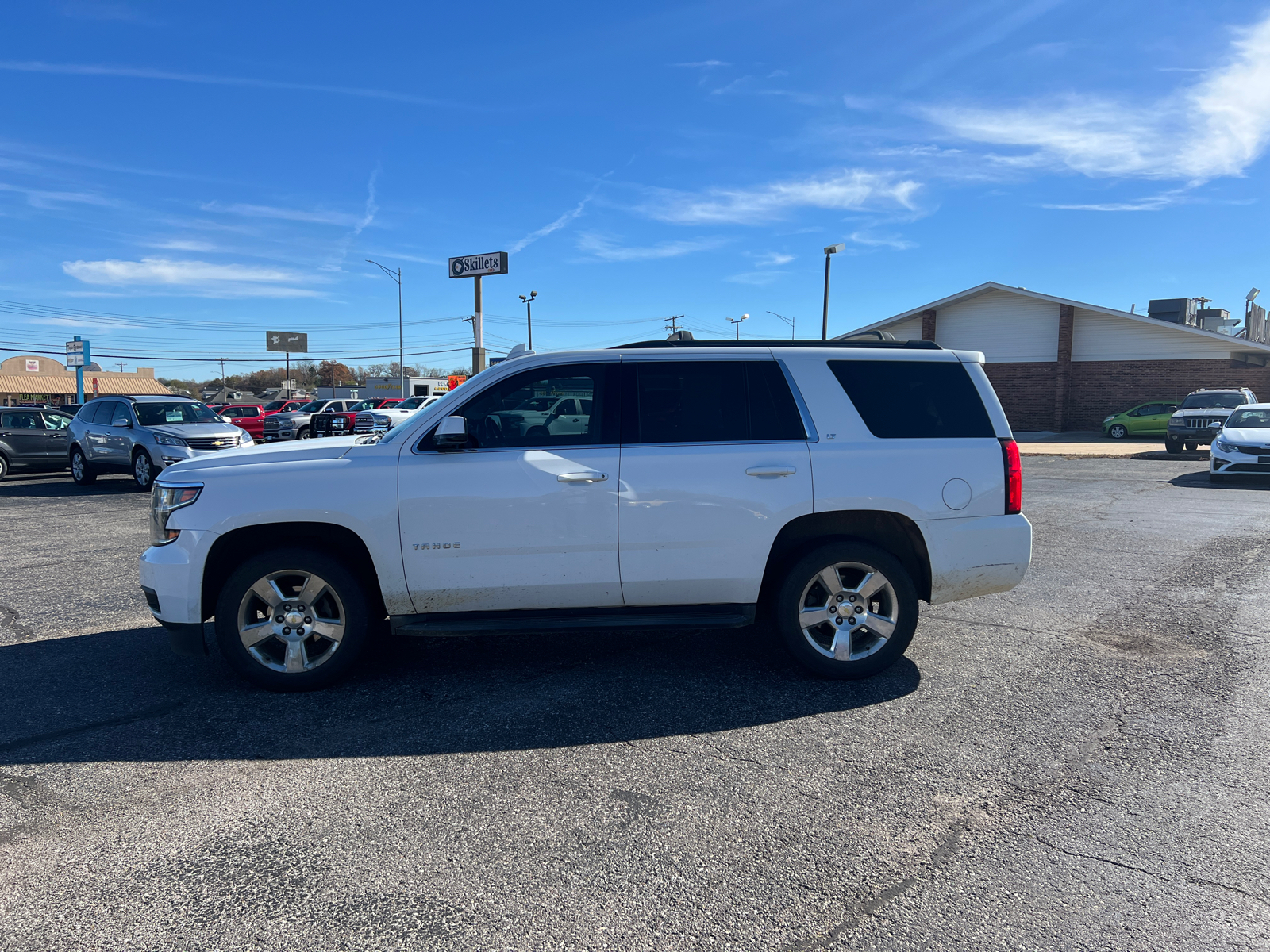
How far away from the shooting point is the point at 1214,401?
24750 mm

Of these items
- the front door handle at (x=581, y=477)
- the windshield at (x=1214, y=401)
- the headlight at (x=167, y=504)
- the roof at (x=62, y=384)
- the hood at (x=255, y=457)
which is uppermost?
the roof at (x=62, y=384)

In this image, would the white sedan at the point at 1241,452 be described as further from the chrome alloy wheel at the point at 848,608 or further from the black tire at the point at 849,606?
the chrome alloy wheel at the point at 848,608

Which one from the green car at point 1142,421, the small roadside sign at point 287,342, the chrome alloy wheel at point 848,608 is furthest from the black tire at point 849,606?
the small roadside sign at point 287,342

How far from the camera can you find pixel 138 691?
4.76m

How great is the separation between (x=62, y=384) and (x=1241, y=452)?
92.3 metres

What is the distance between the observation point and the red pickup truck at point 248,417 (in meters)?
29.6

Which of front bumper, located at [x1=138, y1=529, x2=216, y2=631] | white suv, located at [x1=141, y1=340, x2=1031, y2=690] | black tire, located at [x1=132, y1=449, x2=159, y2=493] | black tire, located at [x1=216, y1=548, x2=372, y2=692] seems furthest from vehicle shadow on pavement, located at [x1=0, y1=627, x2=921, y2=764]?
black tire, located at [x1=132, y1=449, x2=159, y2=493]

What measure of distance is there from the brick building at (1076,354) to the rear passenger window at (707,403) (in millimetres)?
29092

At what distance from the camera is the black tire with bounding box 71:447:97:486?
15.9 meters

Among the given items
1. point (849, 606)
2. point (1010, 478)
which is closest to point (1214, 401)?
point (1010, 478)

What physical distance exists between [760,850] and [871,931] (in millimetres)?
541

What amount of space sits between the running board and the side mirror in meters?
0.95

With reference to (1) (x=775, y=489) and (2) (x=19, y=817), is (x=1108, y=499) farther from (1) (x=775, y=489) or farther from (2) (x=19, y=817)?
(2) (x=19, y=817)

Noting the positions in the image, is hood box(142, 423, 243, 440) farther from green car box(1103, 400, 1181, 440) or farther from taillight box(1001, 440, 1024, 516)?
green car box(1103, 400, 1181, 440)
